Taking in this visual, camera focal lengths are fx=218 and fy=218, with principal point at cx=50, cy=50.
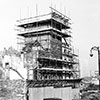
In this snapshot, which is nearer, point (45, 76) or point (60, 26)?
point (45, 76)

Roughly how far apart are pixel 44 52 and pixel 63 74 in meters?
7.99

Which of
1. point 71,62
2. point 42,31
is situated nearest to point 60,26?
point 42,31

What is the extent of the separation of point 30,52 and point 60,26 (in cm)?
1243

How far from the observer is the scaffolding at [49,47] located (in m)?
32.3

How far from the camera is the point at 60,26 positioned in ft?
138

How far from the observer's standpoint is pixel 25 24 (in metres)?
41.1

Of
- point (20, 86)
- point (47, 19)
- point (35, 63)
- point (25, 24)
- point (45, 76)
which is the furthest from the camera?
point (25, 24)

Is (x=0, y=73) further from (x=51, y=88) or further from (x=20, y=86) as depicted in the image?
(x=51, y=88)

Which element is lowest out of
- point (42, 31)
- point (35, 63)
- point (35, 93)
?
point (35, 93)

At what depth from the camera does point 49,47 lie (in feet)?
123

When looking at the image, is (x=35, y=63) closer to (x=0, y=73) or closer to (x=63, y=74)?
Result: (x=0, y=73)

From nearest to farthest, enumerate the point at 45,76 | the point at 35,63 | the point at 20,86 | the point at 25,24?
the point at 20,86
the point at 35,63
the point at 45,76
the point at 25,24

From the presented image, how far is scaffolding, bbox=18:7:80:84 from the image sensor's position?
3231cm

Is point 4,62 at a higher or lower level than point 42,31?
lower
